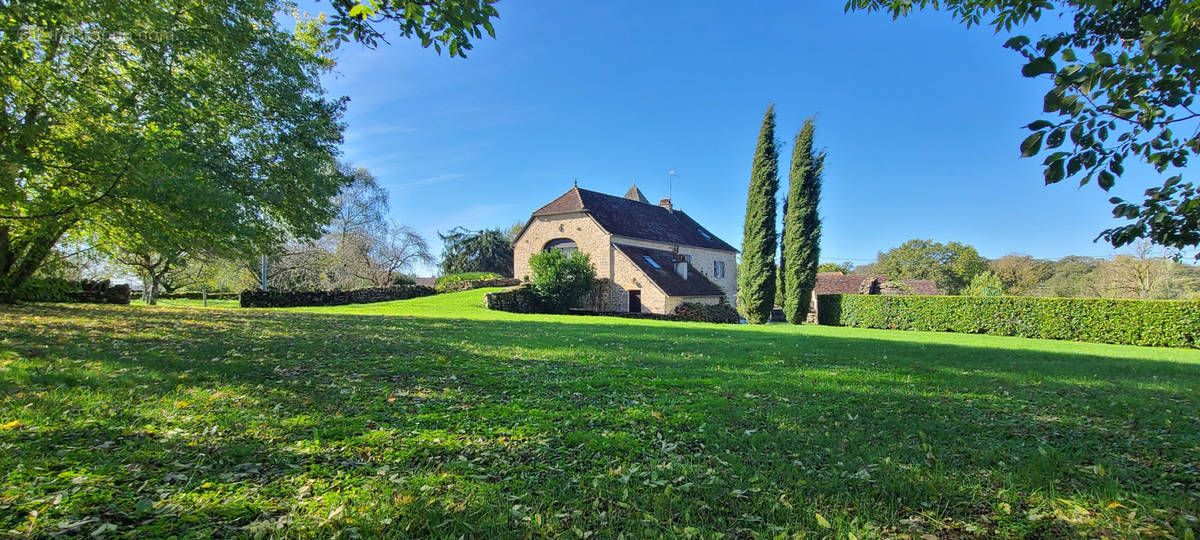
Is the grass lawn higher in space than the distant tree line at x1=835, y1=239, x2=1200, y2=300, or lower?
lower

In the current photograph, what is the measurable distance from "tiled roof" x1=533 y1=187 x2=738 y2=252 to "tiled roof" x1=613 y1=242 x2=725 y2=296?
107 centimetres

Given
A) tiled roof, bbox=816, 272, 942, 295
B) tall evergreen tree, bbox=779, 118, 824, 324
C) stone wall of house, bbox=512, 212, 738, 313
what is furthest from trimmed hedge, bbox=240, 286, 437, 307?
tiled roof, bbox=816, 272, 942, 295

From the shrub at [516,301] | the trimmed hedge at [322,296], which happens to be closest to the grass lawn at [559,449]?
the shrub at [516,301]

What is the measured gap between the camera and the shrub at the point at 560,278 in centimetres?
2669

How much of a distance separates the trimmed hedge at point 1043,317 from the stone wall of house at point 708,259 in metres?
8.63

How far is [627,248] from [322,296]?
17173 millimetres

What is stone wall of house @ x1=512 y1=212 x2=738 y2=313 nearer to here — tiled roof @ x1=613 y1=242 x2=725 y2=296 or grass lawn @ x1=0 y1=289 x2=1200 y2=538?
tiled roof @ x1=613 y1=242 x2=725 y2=296

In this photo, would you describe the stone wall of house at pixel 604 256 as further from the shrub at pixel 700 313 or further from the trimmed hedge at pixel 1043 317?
the trimmed hedge at pixel 1043 317

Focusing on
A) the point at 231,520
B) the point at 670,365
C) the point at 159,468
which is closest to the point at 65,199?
the point at 159,468

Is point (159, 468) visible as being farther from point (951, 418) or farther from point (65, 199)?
point (65, 199)

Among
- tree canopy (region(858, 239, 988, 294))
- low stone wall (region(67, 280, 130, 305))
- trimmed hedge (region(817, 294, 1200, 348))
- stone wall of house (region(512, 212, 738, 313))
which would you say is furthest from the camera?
tree canopy (region(858, 239, 988, 294))

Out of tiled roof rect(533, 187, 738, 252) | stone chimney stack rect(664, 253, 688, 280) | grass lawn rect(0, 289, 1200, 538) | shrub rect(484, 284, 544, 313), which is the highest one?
tiled roof rect(533, 187, 738, 252)

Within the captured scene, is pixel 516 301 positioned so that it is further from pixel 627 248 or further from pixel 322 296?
pixel 322 296

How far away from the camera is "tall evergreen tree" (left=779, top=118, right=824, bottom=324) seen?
25.6 m
